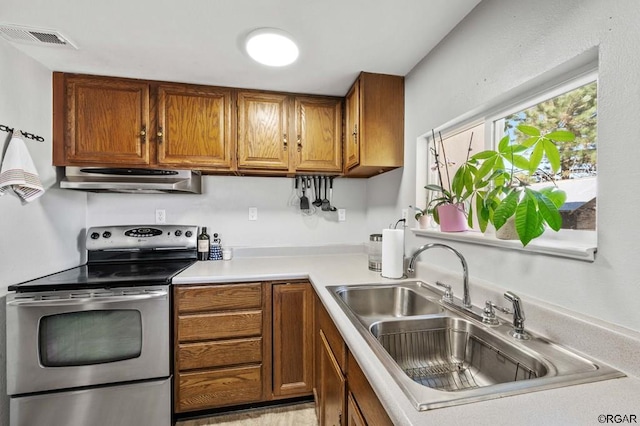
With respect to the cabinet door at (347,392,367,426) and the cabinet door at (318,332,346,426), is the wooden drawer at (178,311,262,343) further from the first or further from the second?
the cabinet door at (347,392,367,426)

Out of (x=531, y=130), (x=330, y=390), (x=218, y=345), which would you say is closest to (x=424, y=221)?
(x=531, y=130)

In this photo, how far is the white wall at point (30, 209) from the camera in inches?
57.2

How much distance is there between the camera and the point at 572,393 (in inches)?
25.2

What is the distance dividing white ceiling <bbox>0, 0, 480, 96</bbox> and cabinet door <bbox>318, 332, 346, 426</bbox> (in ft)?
5.18

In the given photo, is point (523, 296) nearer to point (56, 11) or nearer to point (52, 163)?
point (56, 11)

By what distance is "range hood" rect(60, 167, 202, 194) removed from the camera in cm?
181

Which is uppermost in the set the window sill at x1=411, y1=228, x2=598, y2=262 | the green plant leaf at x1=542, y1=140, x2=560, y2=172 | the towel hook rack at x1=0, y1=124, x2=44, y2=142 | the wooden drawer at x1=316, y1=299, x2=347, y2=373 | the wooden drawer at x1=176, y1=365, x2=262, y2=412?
the towel hook rack at x1=0, y1=124, x2=44, y2=142

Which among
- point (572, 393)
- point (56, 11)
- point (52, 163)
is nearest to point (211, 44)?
point (56, 11)

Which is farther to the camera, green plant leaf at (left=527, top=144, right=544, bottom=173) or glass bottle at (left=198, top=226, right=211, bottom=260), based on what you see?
glass bottle at (left=198, top=226, right=211, bottom=260)

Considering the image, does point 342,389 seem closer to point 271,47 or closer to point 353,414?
point 353,414

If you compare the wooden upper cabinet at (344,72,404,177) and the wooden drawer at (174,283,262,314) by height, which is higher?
the wooden upper cabinet at (344,72,404,177)

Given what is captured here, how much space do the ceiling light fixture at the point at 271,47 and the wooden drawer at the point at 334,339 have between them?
1443mm

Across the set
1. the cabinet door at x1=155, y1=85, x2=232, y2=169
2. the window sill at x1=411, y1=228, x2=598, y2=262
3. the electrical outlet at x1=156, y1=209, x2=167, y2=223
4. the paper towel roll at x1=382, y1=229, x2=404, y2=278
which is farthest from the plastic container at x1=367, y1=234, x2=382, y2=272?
the electrical outlet at x1=156, y1=209, x2=167, y2=223

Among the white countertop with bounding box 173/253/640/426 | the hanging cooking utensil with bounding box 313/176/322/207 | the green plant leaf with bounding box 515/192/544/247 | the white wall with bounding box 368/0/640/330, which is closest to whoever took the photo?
the white countertop with bounding box 173/253/640/426
